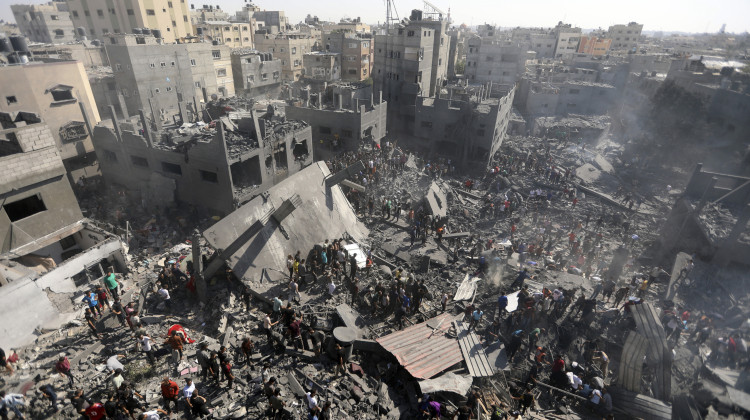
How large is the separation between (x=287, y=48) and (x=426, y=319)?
187 ft

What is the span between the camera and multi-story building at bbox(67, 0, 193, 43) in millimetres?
48219

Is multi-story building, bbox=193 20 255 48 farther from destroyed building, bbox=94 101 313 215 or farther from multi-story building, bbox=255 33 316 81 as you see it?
destroyed building, bbox=94 101 313 215

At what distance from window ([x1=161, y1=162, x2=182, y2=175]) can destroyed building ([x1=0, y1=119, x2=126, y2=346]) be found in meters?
5.86

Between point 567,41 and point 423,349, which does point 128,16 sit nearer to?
point 423,349

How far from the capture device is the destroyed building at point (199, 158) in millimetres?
21594

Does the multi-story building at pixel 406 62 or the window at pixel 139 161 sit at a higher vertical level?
the multi-story building at pixel 406 62

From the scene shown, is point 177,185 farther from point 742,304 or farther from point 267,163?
point 742,304

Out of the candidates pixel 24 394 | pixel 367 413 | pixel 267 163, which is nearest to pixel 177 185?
pixel 267 163

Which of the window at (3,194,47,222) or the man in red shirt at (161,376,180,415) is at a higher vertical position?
the window at (3,194,47,222)

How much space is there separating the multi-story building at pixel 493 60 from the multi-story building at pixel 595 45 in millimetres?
47515

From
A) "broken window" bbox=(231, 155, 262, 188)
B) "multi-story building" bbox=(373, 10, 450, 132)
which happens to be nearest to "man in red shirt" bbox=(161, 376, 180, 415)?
"broken window" bbox=(231, 155, 262, 188)

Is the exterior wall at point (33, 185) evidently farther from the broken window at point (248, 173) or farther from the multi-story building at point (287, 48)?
the multi-story building at point (287, 48)

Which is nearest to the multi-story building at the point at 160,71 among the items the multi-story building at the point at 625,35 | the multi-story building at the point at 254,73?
the multi-story building at the point at 254,73

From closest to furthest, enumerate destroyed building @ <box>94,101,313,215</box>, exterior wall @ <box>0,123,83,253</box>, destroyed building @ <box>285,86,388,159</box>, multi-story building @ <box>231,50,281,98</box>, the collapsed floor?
the collapsed floor → exterior wall @ <box>0,123,83,253</box> → destroyed building @ <box>94,101,313,215</box> → destroyed building @ <box>285,86,388,159</box> → multi-story building @ <box>231,50,281,98</box>
